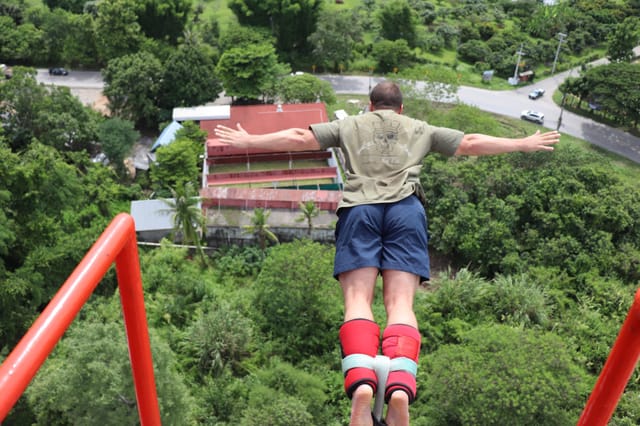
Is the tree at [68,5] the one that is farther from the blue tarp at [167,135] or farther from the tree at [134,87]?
the blue tarp at [167,135]

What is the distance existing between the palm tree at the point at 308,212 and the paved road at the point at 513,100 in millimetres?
22352

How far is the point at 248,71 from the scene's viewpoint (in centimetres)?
4366

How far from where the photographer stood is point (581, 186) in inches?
1158

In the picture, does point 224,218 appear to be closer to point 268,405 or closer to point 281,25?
point 268,405

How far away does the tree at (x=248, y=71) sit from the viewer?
43500mm

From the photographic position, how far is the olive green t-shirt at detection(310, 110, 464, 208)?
6.98 m

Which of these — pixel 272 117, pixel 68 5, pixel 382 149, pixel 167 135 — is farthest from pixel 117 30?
pixel 382 149

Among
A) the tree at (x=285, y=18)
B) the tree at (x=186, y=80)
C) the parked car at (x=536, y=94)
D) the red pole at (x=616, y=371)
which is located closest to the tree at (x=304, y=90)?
the tree at (x=186, y=80)

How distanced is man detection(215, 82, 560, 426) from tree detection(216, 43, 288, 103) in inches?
1471

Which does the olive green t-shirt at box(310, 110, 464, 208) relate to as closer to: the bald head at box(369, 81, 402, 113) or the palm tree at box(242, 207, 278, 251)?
the bald head at box(369, 81, 402, 113)

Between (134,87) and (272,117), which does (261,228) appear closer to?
(272,117)

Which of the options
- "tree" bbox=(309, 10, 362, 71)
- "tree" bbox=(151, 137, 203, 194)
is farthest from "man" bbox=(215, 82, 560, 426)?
"tree" bbox=(309, 10, 362, 71)

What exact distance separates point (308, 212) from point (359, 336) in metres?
22.4

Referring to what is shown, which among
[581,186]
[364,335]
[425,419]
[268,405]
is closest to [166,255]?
[268,405]
